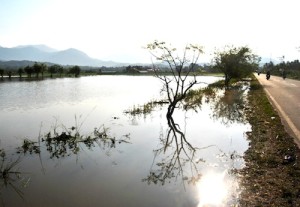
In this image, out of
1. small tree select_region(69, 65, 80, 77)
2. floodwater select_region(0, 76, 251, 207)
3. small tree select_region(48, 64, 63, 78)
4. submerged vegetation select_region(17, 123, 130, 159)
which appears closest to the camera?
floodwater select_region(0, 76, 251, 207)

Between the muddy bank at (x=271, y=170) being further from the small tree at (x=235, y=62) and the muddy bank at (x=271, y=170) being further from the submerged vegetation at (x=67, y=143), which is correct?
the small tree at (x=235, y=62)

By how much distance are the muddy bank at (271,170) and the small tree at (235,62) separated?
38089 mm

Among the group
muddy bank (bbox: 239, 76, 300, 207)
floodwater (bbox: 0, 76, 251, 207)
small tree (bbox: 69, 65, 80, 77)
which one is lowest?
floodwater (bbox: 0, 76, 251, 207)

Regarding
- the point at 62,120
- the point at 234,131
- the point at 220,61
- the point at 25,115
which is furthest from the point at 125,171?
the point at 220,61

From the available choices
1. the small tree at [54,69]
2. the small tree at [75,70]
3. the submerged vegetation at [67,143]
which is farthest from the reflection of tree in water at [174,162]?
the small tree at [75,70]

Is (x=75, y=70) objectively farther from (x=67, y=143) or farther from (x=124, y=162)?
(x=124, y=162)

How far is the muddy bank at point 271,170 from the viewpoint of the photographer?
9.53 meters

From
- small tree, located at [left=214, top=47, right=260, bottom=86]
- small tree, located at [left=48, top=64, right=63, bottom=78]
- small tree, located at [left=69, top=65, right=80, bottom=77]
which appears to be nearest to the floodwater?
small tree, located at [left=214, top=47, right=260, bottom=86]

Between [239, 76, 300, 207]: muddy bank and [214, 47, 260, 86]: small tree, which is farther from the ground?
[214, 47, 260, 86]: small tree

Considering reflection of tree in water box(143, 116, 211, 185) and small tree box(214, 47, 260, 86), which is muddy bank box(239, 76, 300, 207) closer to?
reflection of tree in water box(143, 116, 211, 185)

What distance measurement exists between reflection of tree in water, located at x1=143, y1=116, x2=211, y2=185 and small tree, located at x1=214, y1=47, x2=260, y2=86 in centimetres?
3802

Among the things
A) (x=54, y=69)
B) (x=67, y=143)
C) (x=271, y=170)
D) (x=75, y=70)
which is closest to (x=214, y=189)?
(x=271, y=170)

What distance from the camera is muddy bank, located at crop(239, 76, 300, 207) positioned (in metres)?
9.53

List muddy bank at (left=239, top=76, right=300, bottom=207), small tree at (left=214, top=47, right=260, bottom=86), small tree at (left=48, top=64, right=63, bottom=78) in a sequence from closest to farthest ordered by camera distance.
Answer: muddy bank at (left=239, top=76, right=300, bottom=207) → small tree at (left=214, top=47, right=260, bottom=86) → small tree at (left=48, top=64, right=63, bottom=78)
